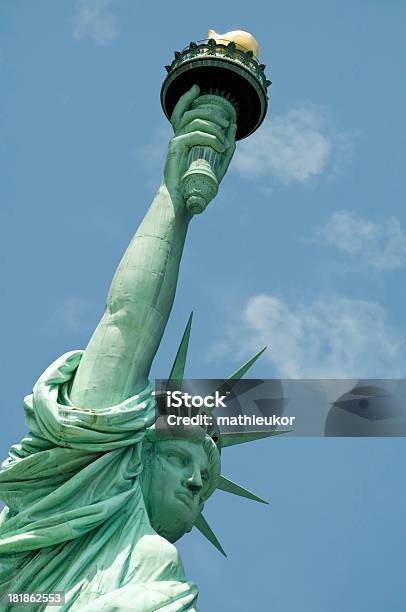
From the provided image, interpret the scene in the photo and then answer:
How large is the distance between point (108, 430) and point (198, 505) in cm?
179

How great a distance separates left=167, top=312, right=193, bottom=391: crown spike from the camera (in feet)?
49.3

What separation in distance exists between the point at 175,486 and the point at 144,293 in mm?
2395

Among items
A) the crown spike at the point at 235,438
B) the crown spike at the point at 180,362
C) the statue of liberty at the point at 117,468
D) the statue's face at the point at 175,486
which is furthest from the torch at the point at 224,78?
the statue's face at the point at 175,486

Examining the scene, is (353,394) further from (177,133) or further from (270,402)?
(177,133)

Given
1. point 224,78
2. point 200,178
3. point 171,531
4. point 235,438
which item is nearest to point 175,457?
point 171,531

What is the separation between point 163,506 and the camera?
14.2m

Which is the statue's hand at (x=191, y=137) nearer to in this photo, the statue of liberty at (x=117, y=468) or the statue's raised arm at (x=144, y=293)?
the statue's raised arm at (x=144, y=293)

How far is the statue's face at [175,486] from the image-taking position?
14242 mm

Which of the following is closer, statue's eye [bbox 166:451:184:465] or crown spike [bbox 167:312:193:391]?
statue's eye [bbox 166:451:184:465]

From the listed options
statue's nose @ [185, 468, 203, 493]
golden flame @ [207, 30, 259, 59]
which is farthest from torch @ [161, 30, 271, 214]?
statue's nose @ [185, 468, 203, 493]

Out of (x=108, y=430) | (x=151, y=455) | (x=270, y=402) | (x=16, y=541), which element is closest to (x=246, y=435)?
(x=270, y=402)

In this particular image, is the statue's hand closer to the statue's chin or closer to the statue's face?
the statue's face

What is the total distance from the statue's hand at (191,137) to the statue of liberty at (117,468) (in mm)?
340

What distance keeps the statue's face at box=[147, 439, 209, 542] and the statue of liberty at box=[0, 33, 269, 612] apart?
13 mm
